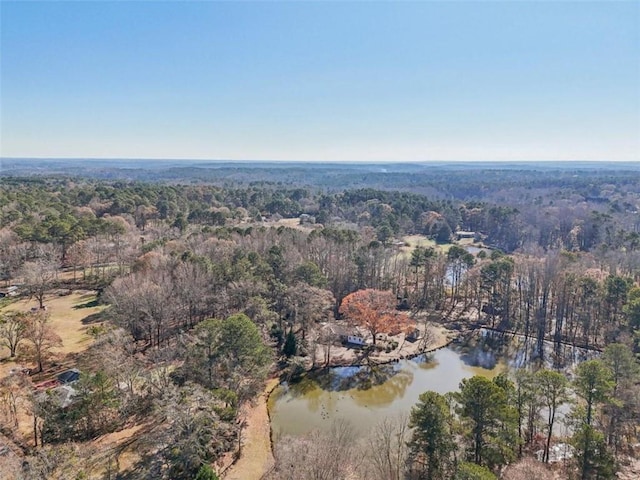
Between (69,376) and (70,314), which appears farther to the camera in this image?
(70,314)

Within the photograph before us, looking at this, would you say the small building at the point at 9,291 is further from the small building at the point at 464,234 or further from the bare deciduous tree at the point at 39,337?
the small building at the point at 464,234

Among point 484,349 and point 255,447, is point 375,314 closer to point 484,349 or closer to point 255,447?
point 484,349

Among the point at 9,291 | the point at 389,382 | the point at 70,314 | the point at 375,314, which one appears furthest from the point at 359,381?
the point at 9,291

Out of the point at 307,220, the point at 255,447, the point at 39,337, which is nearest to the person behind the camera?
the point at 255,447

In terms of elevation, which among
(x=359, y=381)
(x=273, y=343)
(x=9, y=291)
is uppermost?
(x=9, y=291)

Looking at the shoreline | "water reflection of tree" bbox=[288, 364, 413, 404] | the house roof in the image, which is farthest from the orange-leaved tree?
the house roof

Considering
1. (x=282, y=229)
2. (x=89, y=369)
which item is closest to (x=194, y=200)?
(x=282, y=229)

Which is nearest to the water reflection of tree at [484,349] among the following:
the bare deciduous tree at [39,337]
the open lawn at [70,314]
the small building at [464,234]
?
the open lawn at [70,314]
